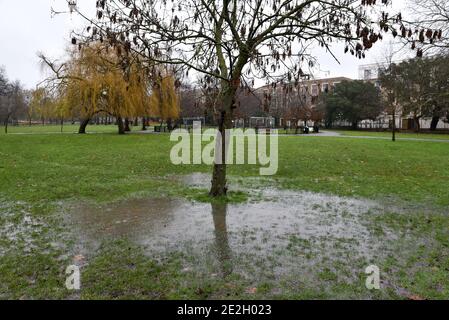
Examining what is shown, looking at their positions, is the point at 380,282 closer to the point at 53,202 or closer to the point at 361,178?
the point at 53,202

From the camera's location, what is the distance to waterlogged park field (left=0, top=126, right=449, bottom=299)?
3441 millimetres

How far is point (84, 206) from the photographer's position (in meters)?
6.74

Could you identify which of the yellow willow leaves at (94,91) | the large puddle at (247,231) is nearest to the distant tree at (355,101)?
the yellow willow leaves at (94,91)

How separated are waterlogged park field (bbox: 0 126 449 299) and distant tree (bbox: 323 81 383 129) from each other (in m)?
44.9

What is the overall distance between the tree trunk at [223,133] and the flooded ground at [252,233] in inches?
25.9

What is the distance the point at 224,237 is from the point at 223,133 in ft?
8.75

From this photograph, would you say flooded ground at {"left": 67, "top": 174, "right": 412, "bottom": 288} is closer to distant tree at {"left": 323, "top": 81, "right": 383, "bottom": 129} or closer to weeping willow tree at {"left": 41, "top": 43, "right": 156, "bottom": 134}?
weeping willow tree at {"left": 41, "top": 43, "right": 156, "bottom": 134}

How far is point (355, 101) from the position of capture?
52.4 metres

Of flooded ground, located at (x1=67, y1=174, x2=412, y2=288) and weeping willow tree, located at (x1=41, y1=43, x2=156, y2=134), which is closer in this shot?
flooded ground, located at (x1=67, y1=174, x2=412, y2=288)

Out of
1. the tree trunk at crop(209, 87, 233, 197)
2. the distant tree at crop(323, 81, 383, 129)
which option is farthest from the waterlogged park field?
the distant tree at crop(323, 81, 383, 129)

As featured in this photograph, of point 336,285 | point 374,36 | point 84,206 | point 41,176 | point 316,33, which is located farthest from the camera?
point 41,176

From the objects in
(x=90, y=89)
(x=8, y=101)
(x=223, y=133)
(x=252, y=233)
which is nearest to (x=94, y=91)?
(x=90, y=89)
